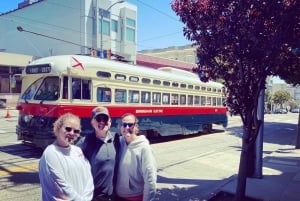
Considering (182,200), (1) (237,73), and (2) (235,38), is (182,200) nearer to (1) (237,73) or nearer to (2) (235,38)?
(1) (237,73)

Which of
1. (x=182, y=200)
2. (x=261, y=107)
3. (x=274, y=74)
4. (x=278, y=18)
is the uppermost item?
(x=278, y=18)

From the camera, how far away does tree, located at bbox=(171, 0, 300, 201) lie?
506cm

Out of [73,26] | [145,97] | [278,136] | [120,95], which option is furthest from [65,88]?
[73,26]

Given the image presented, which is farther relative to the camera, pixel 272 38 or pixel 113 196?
pixel 272 38

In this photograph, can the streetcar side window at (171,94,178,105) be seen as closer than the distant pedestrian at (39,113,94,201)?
No

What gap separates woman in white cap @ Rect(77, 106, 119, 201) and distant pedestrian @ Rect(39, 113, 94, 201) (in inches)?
9.3

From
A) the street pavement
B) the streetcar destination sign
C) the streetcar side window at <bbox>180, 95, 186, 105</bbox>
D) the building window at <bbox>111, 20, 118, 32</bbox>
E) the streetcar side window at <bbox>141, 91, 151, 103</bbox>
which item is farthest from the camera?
the building window at <bbox>111, 20, 118, 32</bbox>

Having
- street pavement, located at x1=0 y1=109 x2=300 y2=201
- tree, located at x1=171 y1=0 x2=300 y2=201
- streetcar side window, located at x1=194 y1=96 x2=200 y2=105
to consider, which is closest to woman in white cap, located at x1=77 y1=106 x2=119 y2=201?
tree, located at x1=171 y1=0 x2=300 y2=201

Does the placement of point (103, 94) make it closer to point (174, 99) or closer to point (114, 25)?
point (174, 99)

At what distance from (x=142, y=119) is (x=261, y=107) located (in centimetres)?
629

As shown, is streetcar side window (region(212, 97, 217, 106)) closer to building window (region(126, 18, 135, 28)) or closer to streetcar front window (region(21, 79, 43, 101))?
streetcar front window (region(21, 79, 43, 101))

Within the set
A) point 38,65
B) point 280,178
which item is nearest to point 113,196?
point 280,178

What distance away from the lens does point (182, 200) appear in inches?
267

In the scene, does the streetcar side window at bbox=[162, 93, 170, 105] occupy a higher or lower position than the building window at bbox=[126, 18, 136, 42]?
lower
